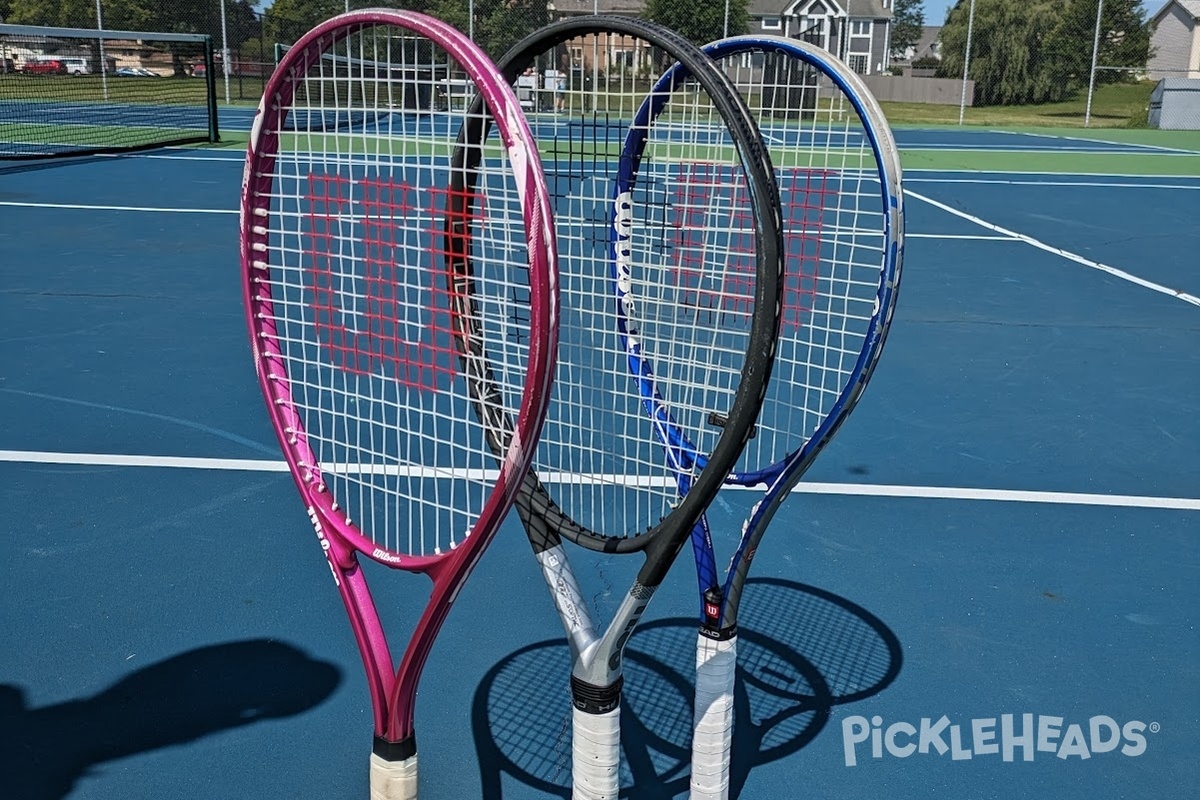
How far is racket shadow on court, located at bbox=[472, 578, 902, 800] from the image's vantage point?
9.66 feet

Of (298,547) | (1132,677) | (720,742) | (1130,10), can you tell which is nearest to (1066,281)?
(1132,677)

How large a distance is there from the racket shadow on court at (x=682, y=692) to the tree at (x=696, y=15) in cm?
2821

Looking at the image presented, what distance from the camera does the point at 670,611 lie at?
3709 mm

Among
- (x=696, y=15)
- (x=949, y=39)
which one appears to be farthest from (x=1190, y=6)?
(x=696, y=15)

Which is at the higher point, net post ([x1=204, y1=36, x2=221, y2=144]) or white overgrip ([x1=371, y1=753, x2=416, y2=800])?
net post ([x1=204, y1=36, x2=221, y2=144])

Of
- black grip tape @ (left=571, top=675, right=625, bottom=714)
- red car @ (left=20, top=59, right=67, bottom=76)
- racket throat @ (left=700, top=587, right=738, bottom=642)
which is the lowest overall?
black grip tape @ (left=571, top=675, right=625, bottom=714)

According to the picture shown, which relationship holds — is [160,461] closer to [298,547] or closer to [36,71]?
[298,547]

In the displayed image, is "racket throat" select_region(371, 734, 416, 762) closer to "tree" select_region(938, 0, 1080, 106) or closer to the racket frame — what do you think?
the racket frame

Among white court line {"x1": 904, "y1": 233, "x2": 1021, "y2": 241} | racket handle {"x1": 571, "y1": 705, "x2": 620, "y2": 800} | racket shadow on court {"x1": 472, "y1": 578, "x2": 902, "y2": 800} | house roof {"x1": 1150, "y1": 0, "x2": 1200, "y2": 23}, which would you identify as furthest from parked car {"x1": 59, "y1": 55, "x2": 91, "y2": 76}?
house roof {"x1": 1150, "y1": 0, "x2": 1200, "y2": 23}

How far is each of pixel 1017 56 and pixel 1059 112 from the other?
96.8 inches

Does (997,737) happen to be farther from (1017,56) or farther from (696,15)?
(1017,56)

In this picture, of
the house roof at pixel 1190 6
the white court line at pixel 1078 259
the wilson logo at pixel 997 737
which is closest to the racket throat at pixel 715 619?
the wilson logo at pixel 997 737

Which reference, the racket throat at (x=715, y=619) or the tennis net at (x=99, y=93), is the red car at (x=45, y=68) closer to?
the tennis net at (x=99, y=93)

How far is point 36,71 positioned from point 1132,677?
26.4 metres
